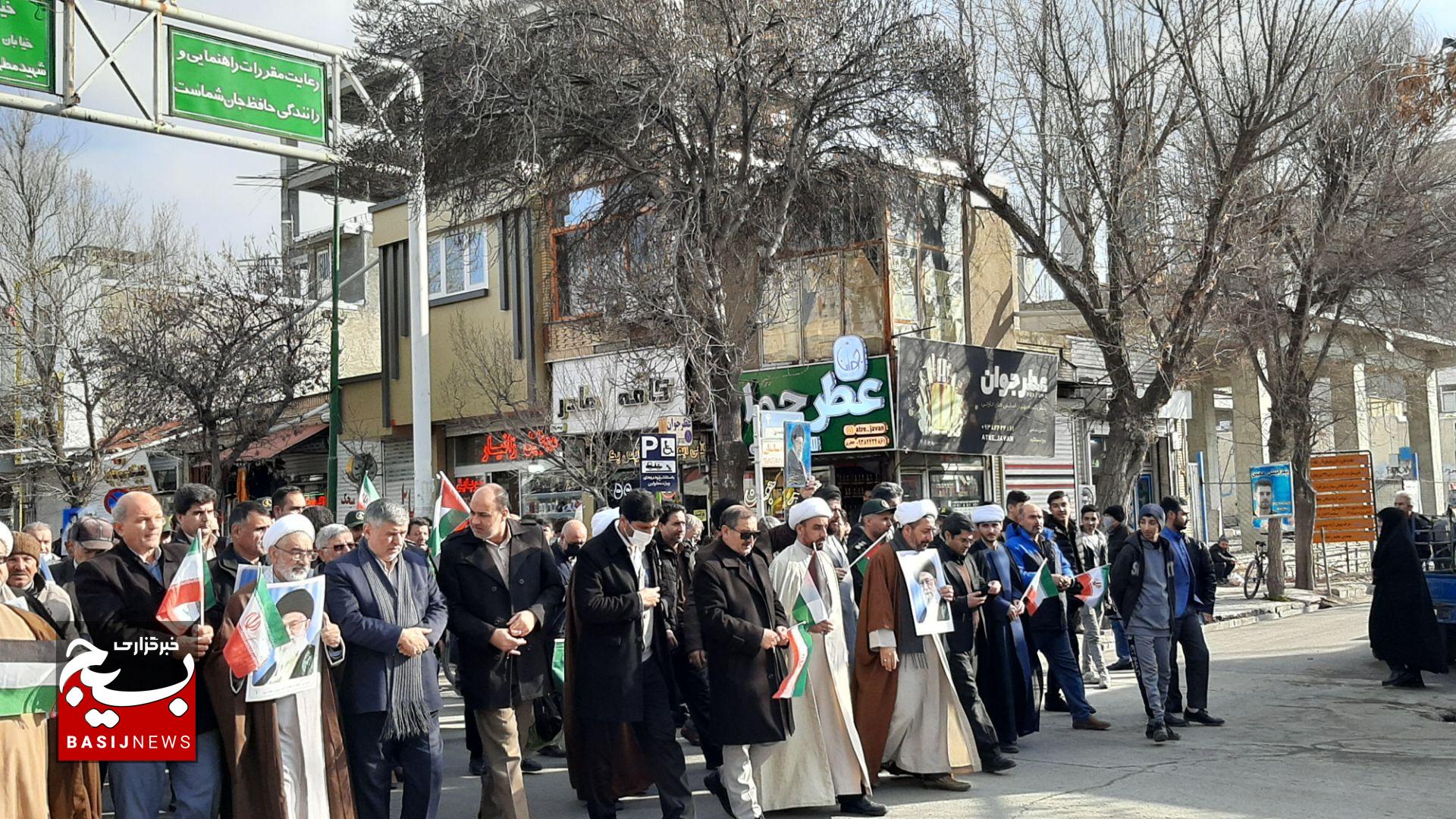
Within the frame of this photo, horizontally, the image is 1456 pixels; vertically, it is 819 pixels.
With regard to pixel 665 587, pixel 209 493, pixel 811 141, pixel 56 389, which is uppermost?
pixel 811 141

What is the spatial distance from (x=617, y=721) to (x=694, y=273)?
816cm

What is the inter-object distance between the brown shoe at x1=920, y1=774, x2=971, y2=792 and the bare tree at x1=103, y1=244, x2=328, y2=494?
57.9 ft

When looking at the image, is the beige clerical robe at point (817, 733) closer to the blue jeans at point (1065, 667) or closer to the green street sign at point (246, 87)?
the blue jeans at point (1065, 667)

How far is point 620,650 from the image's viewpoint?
7809 mm

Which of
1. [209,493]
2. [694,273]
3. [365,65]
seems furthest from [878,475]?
[209,493]

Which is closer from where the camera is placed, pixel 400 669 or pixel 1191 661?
pixel 400 669

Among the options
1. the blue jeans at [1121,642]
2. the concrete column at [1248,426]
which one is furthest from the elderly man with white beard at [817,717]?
the concrete column at [1248,426]

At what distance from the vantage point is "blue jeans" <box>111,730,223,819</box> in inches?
250

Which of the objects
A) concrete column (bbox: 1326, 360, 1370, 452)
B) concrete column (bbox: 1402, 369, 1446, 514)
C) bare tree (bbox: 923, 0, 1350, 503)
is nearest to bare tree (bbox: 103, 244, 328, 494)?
bare tree (bbox: 923, 0, 1350, 503)

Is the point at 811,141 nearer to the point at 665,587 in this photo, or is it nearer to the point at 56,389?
the point at 665,587

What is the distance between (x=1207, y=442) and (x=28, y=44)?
97.0ft

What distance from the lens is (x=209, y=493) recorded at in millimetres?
7961

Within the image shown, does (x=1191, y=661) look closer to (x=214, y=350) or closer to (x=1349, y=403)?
(x=214, y=350)

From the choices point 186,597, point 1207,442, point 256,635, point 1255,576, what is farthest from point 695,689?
point 1207,442
